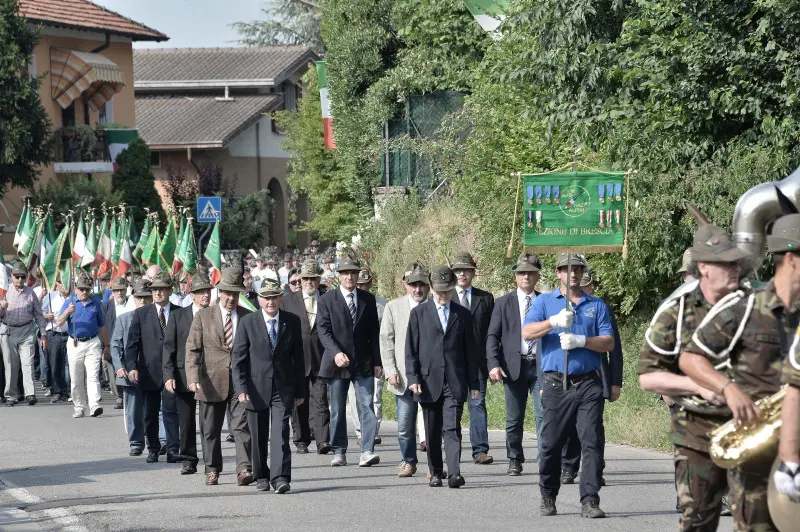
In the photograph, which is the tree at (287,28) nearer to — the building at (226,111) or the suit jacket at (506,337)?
the building at (226,111)

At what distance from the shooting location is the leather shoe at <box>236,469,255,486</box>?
12.5m

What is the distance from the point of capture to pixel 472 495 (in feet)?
38.4

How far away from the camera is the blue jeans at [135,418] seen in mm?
15227

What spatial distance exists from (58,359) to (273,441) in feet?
36.4

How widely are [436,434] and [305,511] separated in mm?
1847

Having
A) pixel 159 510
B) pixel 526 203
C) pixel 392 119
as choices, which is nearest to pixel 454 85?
pixel 392 119

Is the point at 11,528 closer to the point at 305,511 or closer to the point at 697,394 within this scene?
the point at 305,511

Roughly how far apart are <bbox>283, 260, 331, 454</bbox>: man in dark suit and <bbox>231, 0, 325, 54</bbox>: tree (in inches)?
2191

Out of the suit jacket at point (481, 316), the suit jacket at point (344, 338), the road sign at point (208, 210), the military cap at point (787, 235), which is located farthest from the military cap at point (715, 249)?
the road sign at point (208, 210)

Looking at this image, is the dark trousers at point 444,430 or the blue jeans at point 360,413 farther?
the blue jeans at point 360,413

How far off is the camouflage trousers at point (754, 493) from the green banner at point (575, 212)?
20.1ft

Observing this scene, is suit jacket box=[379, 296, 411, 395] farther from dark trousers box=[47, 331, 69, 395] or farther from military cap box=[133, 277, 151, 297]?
dark trousers box=[47, 331, 69, 395]

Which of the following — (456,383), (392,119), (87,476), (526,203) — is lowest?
(87,476)

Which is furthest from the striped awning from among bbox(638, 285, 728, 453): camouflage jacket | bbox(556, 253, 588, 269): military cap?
bbox(638, 285, 728, 453): camouflage jacket
